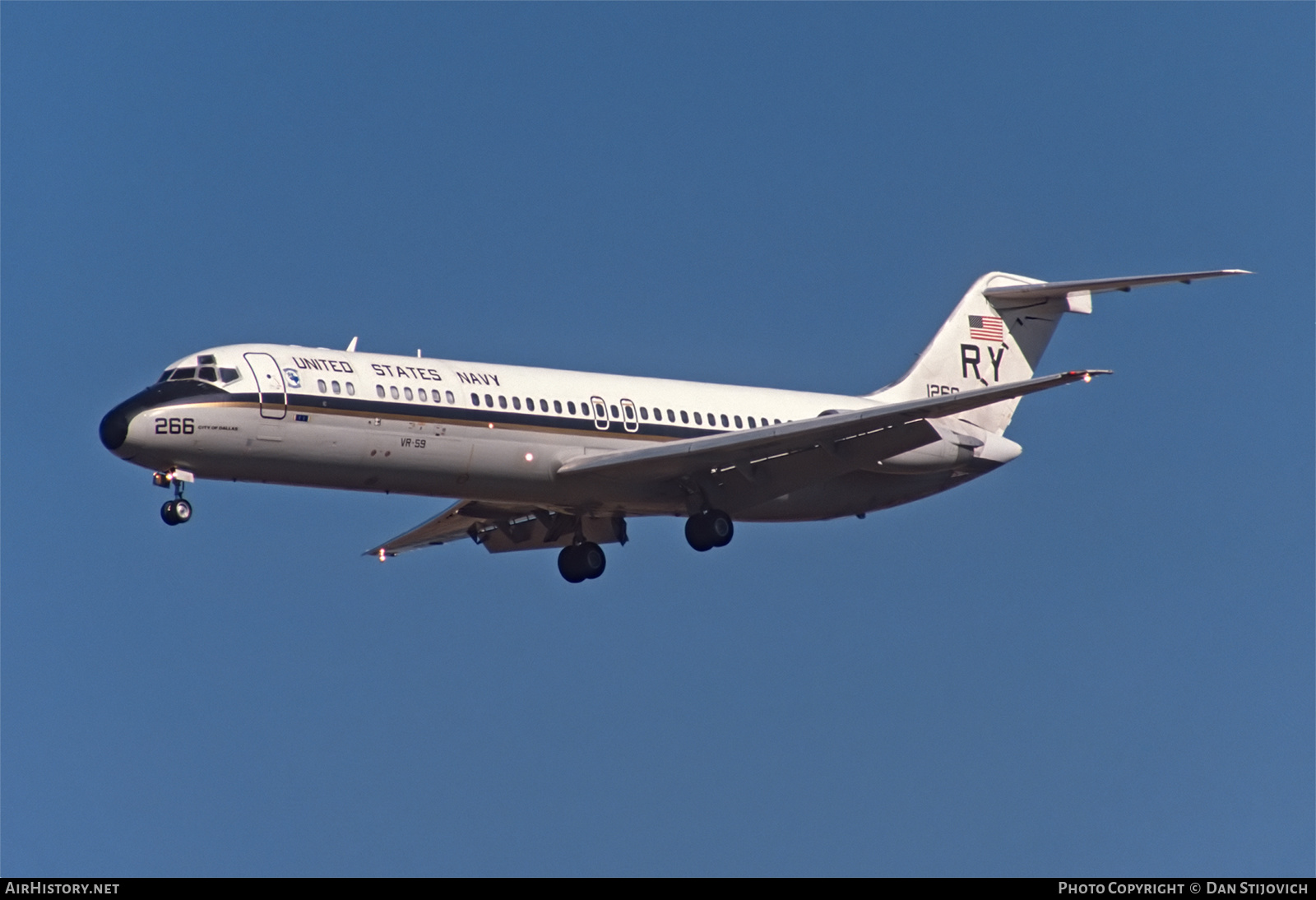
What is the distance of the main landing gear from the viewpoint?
37594 mm

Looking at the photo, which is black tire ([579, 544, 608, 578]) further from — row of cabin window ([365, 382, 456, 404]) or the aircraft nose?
the aircraft nose

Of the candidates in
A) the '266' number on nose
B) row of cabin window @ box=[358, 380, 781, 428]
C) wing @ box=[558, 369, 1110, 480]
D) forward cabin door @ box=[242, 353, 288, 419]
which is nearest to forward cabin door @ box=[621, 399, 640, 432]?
row of cabin window @ box=[358, 380, 781, 428]

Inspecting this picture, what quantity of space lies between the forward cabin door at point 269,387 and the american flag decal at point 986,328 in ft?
55.7

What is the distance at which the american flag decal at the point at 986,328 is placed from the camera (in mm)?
48344

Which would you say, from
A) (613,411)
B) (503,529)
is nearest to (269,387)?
(613,411)

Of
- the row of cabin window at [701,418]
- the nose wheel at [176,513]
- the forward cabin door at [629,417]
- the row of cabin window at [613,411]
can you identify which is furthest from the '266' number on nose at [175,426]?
the forward cabin door at [629,417]

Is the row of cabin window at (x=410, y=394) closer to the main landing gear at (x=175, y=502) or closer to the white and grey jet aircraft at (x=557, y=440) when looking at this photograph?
the white and grey jet aircraft at (x=557, y=440)

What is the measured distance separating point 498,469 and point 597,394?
277cm

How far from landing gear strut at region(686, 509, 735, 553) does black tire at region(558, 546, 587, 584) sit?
312 cm
